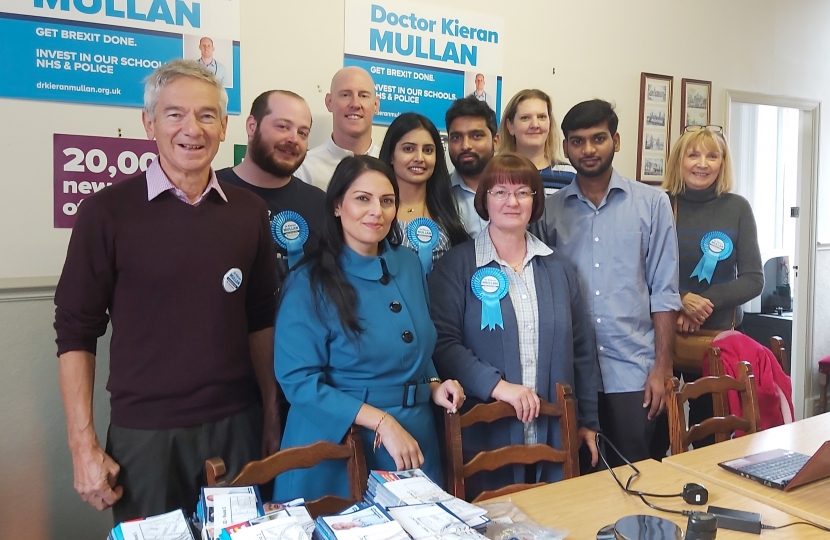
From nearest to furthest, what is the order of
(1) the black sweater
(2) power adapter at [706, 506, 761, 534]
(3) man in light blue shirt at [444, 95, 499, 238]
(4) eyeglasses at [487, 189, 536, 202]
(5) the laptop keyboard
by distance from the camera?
(2) power adapter at [706, 506, 761, 534]
(5) the laptop keyboard
(4) eyeglasses at [487, 189, 536, 202]
(3) man in light blue shirt at [444, 95, 499, 238]
(1) the black sweater

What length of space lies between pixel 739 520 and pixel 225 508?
99 cm

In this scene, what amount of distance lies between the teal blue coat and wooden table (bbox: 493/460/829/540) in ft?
1.37

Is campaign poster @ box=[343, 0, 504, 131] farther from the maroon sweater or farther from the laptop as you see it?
the laptop

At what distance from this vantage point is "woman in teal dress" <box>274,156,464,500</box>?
5.45ft

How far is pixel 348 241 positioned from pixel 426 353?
0.38 m

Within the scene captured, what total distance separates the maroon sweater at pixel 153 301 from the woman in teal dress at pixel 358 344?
183 millimetres

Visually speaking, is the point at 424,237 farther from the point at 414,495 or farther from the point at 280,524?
the point at 280,524

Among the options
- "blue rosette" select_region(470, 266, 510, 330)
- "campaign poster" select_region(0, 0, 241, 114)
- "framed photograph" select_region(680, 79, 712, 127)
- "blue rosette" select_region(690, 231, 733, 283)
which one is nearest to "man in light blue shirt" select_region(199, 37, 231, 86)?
"campaign poster" select_region(0, 0, 241, 114)

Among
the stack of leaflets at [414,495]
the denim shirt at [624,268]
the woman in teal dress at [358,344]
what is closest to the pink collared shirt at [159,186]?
the woman in teal dress at [358,344]

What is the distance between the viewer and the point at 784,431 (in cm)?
195

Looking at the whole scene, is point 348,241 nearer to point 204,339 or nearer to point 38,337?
point 204,339

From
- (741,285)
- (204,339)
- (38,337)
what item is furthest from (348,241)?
(741,285)

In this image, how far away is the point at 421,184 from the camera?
2311mm

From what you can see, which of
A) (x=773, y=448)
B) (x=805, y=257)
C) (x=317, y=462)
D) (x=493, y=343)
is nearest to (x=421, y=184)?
(x=493, y=343)
